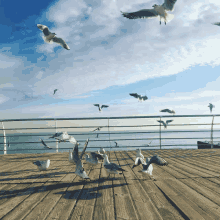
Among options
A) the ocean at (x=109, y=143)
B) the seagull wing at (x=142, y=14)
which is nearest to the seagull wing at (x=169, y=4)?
the seagull wing at (x=142, y=14)

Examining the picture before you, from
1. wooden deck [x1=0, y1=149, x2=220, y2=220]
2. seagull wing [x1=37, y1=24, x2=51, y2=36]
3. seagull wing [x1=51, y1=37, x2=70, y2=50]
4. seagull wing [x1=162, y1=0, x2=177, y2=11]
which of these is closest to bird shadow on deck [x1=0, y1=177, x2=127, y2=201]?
wooden deck [x1=0, y1=149, x2=220, y2=220]

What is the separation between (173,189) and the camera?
5.90ft

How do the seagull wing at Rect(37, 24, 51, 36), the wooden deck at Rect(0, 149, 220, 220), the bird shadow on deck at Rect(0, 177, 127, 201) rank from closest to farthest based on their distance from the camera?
1. the wooden deck at Rect(0, 149, 220, 220)
2. the bird shadow on deck at Rect(0, 177, 127, 201)
3. the seagull wing at Rect(37, 24, 51, 36)

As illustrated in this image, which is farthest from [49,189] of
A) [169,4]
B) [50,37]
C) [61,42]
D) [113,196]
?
[50,37]

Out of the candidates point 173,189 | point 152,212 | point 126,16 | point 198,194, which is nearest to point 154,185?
point 173,189

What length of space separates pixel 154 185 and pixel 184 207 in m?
0.57

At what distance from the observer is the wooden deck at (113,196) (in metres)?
1.30

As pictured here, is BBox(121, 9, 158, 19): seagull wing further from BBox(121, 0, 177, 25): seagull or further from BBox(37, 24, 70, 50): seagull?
BBox(37, 24, 70, 50): seagull

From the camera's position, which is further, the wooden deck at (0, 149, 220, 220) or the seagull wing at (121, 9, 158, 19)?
the seagull wing at (121, 9, 158, 19)

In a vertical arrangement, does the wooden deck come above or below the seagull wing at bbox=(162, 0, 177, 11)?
below

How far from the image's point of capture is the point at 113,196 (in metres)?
1.64

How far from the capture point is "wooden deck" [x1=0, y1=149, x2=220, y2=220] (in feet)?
4.28

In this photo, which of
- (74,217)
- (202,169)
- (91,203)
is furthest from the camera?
(202,169)

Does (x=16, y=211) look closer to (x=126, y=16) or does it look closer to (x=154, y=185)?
(x=154, y=185)
